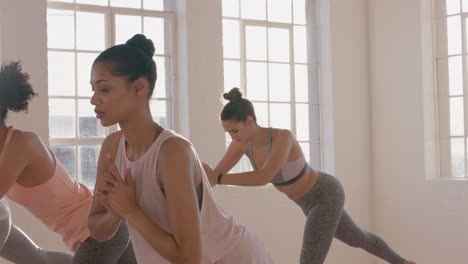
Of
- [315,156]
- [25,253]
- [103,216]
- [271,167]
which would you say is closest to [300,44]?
[315,156]

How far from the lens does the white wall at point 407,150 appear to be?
593 cm

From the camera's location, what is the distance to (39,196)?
110 inches

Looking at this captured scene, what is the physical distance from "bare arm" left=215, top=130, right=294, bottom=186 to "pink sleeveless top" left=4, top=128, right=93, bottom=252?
40.1 inches

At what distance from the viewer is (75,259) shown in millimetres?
2773

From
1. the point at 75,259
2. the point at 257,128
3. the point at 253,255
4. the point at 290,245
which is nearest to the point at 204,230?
the point at 253,255

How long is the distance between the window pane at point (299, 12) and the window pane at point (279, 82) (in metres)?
0.44

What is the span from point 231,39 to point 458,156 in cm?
216

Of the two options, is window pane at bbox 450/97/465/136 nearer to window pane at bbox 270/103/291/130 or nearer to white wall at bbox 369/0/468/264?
white wall at bbox 369/0/468/264

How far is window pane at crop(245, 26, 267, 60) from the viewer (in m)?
6.11

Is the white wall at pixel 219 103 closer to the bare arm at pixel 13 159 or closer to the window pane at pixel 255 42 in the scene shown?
the window pane at pixel 255 42

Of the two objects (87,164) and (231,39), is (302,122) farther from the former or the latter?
(87,164)

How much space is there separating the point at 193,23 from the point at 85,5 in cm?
84

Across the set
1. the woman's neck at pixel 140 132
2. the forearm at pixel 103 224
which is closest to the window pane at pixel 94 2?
the forearm at pixel 103 224

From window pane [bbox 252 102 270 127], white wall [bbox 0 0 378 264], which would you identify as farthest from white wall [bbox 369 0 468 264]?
window pane [bbox 252 102 270 127]
